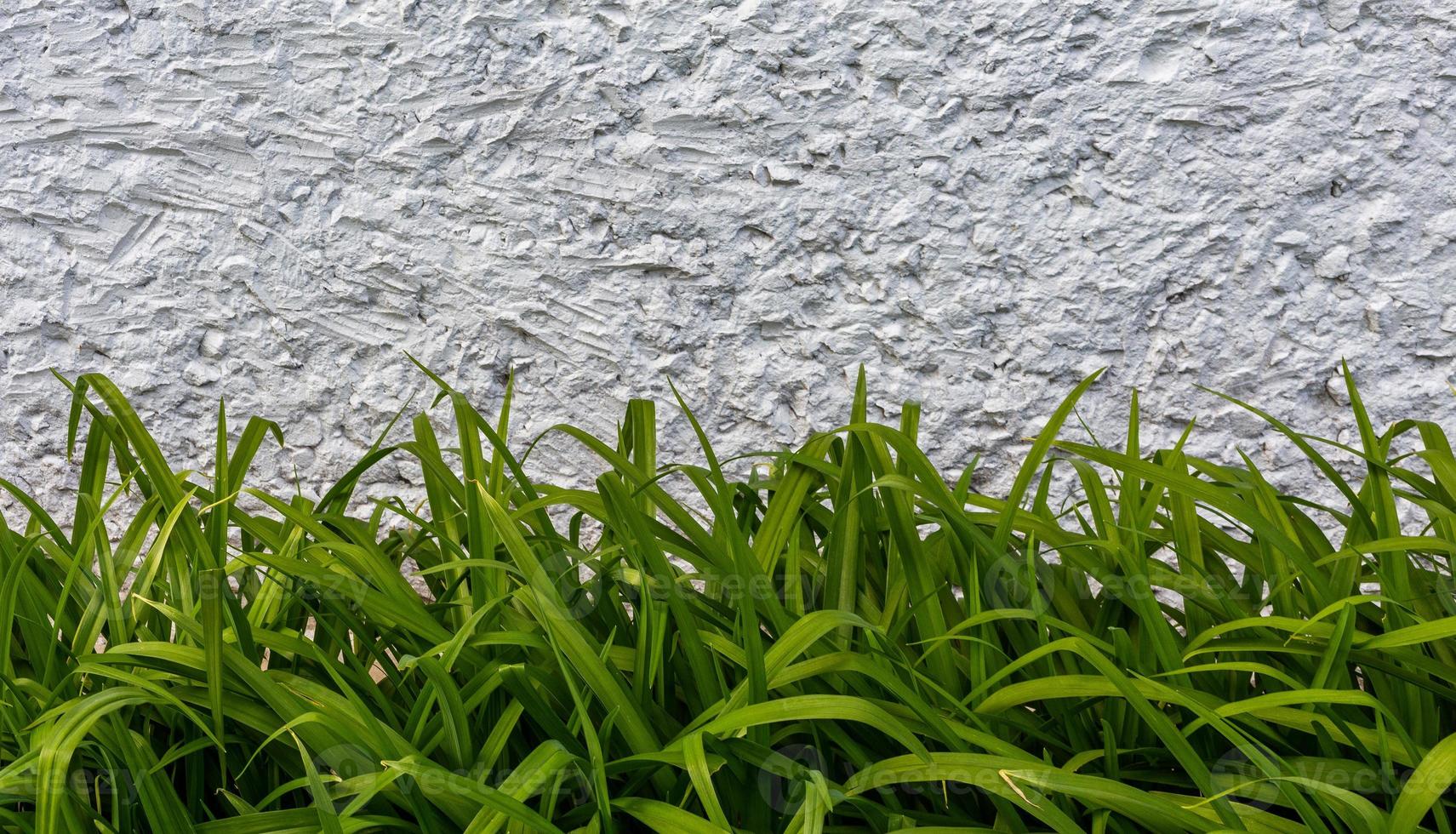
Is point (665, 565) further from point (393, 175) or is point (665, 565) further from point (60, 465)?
point (60, 465)

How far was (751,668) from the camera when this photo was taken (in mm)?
654

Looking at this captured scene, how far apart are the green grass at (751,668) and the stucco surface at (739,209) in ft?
2.04

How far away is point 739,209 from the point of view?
61.3 inches

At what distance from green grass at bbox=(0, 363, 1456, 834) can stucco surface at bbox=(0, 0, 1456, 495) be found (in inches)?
24.5

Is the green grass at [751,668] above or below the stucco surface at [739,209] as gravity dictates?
below

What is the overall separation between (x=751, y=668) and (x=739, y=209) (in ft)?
3.34

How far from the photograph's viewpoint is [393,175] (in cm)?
160

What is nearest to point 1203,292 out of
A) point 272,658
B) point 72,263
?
point 272,658

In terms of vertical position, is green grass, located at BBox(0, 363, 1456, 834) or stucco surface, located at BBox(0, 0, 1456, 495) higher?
stucco surface, located at BBox(0, 0, 1456, 495)

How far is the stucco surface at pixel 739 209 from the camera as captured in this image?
1.46 metres

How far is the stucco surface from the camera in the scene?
1461 mm

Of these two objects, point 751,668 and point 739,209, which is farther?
point 739,209

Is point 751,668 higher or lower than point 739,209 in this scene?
lower

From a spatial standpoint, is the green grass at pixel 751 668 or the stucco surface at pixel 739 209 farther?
the stucco surface at pixel 739 209
